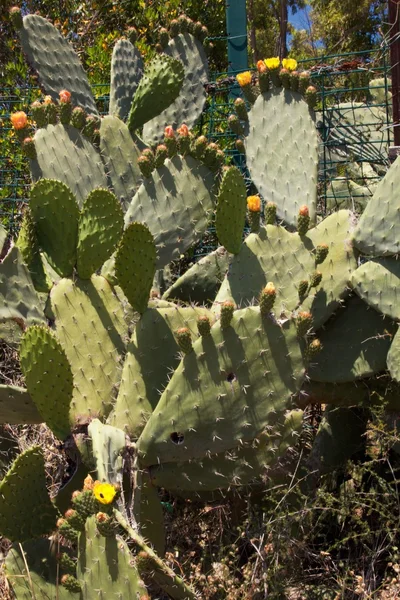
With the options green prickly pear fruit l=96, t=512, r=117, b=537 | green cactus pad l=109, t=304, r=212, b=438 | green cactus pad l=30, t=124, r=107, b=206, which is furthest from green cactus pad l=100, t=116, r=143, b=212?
green prickly pear fruit l=96, t=512, r=117, b=537

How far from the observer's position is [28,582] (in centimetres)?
208

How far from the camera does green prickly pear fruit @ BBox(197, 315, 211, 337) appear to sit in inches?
81.6

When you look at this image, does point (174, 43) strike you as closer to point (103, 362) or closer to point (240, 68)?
point (240, 68)

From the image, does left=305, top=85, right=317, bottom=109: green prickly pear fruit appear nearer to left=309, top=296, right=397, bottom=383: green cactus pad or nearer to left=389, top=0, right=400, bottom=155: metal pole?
left=389, top=0, right=400, bottom=155: metal pole

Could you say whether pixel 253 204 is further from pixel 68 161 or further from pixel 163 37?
pixel 163 37

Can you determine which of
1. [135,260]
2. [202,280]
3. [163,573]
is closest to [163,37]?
[202,280]

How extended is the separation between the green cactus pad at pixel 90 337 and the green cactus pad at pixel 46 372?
0.12 m

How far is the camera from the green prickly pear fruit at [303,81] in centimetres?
295

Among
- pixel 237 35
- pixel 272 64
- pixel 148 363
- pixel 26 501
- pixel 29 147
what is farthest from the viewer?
pixel 237 35

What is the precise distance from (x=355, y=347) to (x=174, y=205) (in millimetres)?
897

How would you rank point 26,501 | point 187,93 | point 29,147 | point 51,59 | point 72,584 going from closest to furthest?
point 72,584 < point 26,501 < point 29,147 < point 51,59 < point 187,93

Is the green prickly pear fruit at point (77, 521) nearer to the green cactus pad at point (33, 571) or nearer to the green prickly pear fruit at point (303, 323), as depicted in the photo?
the green cactus pad at point (33, 571)

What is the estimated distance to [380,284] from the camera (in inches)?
97.0

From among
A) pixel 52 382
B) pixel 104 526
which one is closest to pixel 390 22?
pixel 52 382
